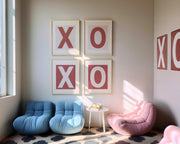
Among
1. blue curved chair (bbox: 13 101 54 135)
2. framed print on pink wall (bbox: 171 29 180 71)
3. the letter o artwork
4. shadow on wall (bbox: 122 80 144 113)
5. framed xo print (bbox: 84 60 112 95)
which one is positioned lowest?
blue curved chair (bbox: 13 101 54 135)

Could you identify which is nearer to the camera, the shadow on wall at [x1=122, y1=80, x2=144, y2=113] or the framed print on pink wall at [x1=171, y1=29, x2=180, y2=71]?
the framed print on pink wall at [x1=171, y1=29, x2=180, y2=71]

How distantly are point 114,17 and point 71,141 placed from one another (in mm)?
2614

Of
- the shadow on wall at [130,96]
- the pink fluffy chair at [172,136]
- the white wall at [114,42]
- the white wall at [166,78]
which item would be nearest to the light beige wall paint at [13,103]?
the white wall at [114,42]

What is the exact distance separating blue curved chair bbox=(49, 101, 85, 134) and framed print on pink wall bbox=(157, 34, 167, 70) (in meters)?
1.81

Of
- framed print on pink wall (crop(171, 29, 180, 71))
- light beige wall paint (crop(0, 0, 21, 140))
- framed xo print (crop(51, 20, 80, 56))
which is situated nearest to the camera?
framed print on pink wall (crop(171, 29, 180, 71))

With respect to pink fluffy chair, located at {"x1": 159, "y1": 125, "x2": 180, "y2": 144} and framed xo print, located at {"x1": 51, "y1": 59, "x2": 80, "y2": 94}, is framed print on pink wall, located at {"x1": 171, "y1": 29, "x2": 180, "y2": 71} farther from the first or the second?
framed xo print, located at {"x1": 51, "y1": 59, "x2": 80, "y2": 94}

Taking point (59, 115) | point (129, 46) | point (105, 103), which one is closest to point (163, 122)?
point (105, 103)

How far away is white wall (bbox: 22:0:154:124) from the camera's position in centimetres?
370

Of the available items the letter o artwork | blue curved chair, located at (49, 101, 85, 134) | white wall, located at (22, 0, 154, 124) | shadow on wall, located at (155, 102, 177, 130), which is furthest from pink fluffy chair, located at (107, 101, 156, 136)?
the letter o artwork

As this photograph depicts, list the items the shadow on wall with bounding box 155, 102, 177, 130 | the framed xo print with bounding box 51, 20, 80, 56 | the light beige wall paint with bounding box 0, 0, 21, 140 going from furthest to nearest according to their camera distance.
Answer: the framed xo print with bounding box 51, 20, 80, 56 → the shadow on wall with bounding box 155, 102, 177, 130 → the light beige wall paint with bounding box 0, 0, 21, 140

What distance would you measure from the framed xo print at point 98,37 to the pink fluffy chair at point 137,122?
135 centimetres

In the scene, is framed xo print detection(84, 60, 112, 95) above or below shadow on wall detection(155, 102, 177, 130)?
above

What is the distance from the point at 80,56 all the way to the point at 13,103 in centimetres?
164

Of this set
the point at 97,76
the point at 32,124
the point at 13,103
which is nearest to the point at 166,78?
the point at 97,76
